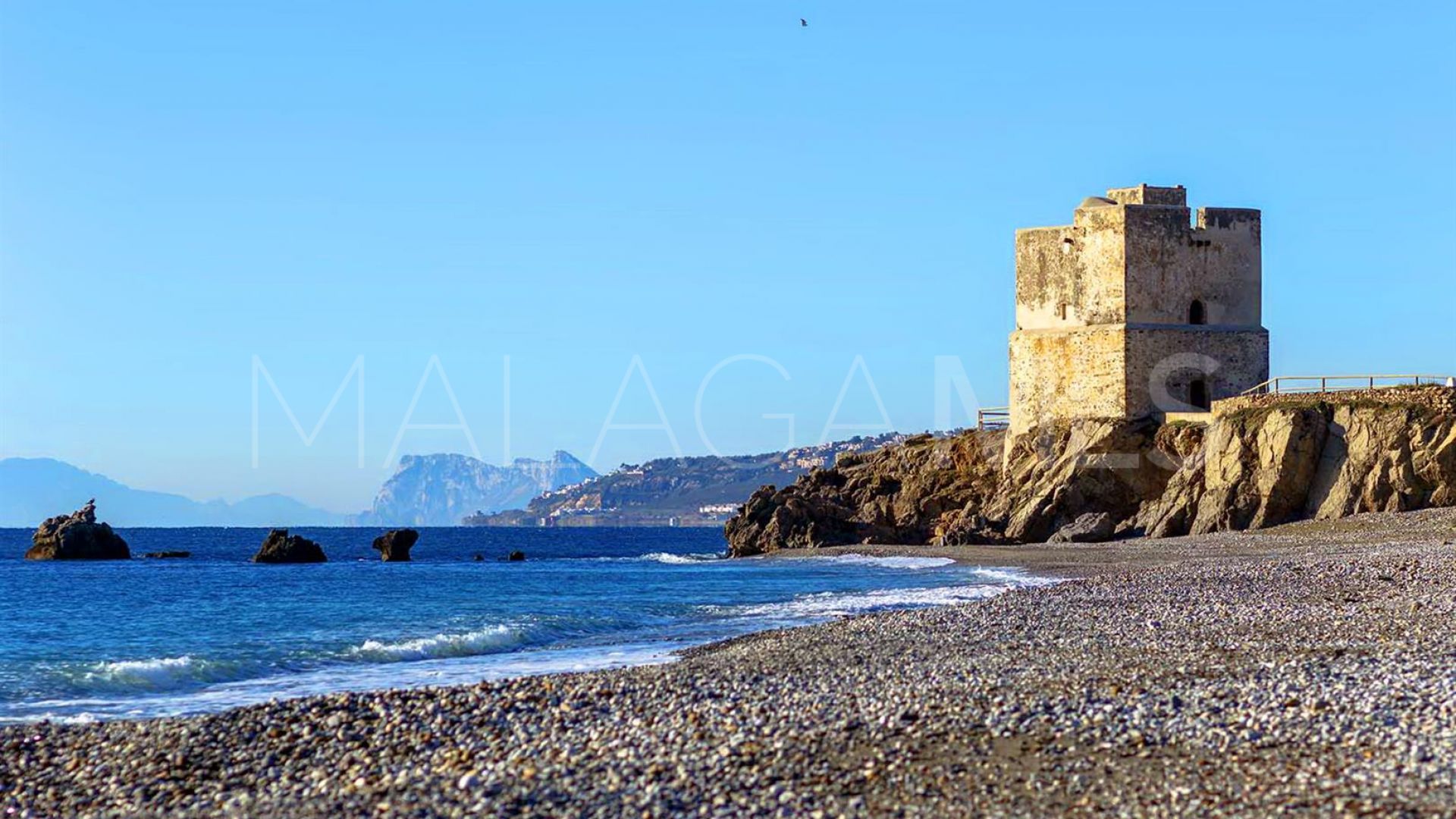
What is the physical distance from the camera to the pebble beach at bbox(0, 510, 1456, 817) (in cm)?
883

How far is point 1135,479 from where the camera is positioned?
4259 centimetres

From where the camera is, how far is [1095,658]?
552 inches

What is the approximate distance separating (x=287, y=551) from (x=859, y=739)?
50.7 metres

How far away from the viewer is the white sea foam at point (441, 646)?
64.2ft

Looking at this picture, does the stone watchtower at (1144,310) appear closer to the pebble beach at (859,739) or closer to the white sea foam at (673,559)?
the white sea foam at (673,559)

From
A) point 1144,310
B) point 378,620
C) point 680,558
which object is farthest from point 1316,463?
point 680,558

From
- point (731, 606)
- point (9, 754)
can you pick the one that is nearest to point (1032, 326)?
point (731, 606)

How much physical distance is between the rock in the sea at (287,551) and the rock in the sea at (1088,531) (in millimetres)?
29115

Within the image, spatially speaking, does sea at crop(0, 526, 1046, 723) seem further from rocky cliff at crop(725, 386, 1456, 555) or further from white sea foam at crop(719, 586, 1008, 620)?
rocky cliff at crop(725, 386, 1456, 555)

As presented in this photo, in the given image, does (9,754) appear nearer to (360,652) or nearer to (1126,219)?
(360,652)

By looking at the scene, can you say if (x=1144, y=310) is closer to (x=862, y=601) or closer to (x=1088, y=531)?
(x=1088, y=531)

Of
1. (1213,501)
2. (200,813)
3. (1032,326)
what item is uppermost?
(1032,326)

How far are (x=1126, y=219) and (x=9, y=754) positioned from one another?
38.1 m

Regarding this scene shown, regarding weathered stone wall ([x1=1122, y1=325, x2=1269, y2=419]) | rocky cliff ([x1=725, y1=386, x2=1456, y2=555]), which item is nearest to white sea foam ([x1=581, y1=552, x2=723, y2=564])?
rocky cliff ([x1=725, y1=386, x2=1456, y2=555])
